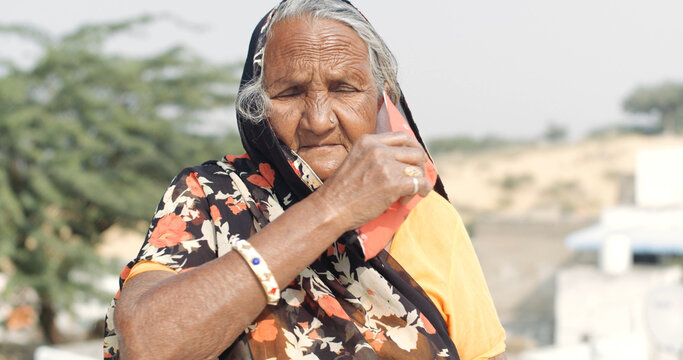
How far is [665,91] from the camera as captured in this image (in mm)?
48938

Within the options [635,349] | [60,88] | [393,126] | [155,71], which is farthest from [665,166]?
[393,126]

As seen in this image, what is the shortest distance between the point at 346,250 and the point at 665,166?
60.2 feet

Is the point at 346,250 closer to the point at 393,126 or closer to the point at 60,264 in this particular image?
the point at 393,126

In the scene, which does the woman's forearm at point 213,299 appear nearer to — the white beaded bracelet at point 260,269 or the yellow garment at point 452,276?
the white beaded bracelet at point 260,269

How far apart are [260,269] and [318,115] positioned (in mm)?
458

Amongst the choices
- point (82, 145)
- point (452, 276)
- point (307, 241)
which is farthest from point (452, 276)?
point (82, 145)

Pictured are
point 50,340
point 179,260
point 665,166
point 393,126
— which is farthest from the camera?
point 665,166

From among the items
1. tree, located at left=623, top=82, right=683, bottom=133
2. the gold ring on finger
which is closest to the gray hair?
the gold ring on finger

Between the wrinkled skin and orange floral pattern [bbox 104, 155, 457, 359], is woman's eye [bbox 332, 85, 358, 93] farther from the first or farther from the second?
orange floral pattern [bbox 104, 155, 457, 359]

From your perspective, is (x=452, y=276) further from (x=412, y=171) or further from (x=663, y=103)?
(x=663, y=103)

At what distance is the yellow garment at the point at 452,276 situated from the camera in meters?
1.53

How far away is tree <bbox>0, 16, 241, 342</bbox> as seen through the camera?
32.2 feet

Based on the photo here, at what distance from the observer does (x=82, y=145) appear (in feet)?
33.2

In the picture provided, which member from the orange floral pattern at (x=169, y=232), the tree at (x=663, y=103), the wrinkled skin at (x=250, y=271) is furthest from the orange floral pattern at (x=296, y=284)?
the tree at (x=663, y=103)
